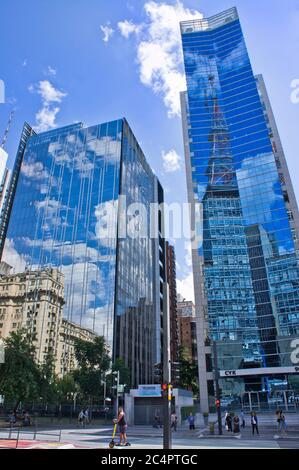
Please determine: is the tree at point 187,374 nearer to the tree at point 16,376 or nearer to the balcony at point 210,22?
the tree at point 16,376

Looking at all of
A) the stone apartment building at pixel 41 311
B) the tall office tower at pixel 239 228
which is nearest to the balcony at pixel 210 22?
the tall office tower at pixel 239 228

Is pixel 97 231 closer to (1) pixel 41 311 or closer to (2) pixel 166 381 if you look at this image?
(1) pixel 41 311

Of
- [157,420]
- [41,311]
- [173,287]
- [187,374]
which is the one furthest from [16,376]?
[173,287]

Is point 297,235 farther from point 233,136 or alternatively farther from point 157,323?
point 157,323

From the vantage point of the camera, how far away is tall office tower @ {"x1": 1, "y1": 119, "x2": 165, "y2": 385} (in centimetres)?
6925

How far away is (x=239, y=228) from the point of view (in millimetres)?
66500

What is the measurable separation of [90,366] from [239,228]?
35172 mm

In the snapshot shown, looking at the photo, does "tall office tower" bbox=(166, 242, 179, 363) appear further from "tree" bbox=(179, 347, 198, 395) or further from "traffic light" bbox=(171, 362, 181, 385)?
"traffic light" bbox=(171, 362, 181, 385)

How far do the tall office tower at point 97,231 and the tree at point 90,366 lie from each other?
55.4 feet

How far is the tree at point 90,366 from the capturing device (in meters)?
45.3
